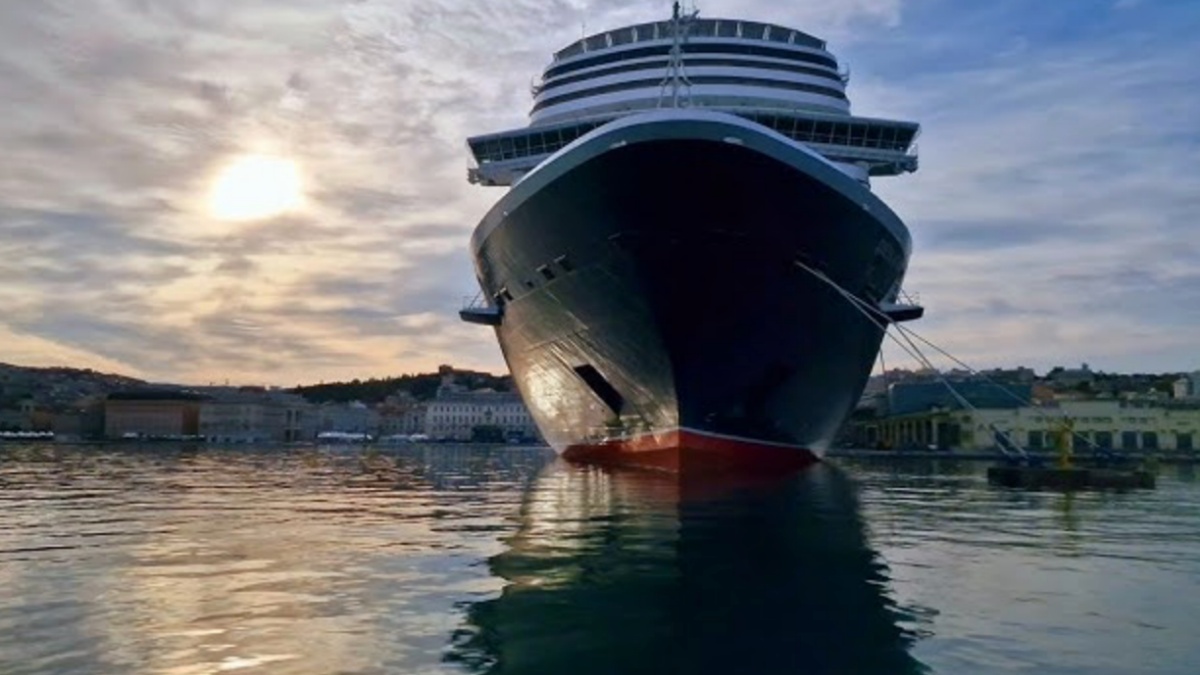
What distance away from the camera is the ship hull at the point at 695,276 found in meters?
20.2

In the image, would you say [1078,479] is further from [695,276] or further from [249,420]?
[249,420]

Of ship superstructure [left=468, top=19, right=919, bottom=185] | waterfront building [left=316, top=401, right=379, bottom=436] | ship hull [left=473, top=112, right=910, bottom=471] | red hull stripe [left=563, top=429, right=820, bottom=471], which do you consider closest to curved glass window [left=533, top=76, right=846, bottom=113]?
ship superstructure [left=468, top=19, right=919, bottom=185]

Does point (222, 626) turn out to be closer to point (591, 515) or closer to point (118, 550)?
point (118, 550)

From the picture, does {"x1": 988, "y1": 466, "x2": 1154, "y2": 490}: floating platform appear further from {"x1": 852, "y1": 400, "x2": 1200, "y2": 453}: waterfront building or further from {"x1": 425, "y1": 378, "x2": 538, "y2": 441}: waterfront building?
{"x1": 425, "y1": 378, "x2": 538, "y2": 441}: waterfront building

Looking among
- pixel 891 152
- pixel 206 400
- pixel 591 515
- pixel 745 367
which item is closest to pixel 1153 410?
pixel 891 152

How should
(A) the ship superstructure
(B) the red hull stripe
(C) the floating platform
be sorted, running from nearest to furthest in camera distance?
(B) the red hull stripe
(C) the floating platform
(A) the ship superstructure

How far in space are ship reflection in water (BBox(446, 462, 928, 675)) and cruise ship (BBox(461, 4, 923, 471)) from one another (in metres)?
6.84

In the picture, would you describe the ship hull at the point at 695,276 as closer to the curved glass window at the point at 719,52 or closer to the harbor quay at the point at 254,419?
the curved glass window at the point at 719,52

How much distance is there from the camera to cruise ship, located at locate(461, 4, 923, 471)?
2023cm

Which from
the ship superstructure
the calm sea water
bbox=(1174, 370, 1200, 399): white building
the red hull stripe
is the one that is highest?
the ship superstructure

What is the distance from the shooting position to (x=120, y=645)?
6562 millimetres

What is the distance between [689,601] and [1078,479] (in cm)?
2238

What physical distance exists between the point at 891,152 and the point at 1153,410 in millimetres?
63349

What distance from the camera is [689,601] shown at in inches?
328
